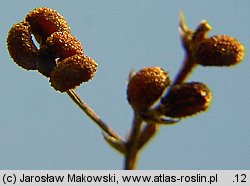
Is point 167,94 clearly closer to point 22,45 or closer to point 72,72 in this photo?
point 72,72

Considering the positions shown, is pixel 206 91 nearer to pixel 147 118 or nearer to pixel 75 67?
pixel 147 118

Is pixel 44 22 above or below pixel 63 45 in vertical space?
above

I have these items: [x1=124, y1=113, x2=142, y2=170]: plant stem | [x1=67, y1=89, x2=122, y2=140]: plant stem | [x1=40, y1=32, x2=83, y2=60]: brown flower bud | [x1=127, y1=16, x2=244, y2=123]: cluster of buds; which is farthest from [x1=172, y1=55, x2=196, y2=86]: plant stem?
[x1=40, y1=32, x2=83, y2=60]: brown flower bud

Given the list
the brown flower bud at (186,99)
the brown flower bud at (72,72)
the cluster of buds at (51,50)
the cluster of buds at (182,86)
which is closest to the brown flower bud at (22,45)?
the cluster of buds at (51,50)

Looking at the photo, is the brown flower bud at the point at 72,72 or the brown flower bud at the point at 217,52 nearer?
the brown flower bud at the point at 217,52

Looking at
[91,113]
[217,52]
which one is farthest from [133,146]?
[217,52]

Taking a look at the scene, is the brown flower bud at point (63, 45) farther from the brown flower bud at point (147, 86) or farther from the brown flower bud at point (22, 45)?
the brown flower bud at point (147, 86)

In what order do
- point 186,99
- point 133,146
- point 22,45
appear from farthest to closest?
point 22,45, point 133,146, point 186,99

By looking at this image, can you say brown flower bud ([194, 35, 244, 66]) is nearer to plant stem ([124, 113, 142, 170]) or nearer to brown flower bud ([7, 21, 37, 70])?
plant stem ([124, 113, 142, 170])
